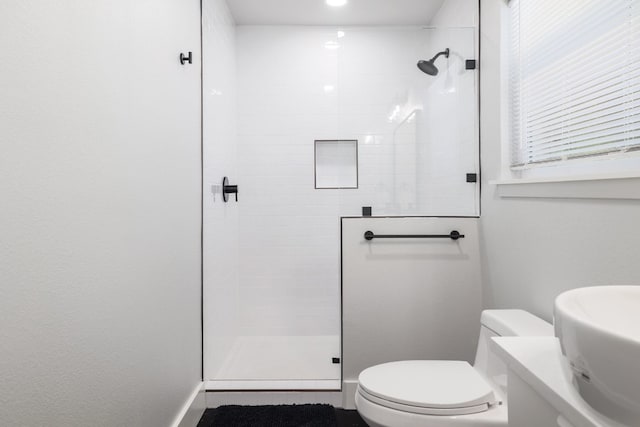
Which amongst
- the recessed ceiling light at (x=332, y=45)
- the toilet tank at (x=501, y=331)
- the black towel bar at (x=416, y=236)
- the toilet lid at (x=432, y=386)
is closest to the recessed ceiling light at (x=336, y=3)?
the recessed ceiling light at (x=332, y=45)

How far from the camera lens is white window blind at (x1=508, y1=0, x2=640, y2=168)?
1242mm

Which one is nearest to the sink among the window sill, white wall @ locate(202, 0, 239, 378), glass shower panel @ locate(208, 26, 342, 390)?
the window sill

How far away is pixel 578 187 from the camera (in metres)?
1.40

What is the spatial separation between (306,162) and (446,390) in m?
1.95

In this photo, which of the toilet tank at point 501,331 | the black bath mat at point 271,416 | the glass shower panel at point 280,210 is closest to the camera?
the toilet tank at point 501,331

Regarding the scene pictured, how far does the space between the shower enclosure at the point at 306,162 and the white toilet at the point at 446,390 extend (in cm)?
75

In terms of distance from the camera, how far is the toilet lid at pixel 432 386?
54.7 inches

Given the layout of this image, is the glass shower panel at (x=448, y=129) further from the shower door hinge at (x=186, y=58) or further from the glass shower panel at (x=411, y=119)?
the shower door hinge at (x=186, y=58)

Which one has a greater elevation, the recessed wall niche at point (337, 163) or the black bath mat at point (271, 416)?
the recessed wall niche at point (337, 163)

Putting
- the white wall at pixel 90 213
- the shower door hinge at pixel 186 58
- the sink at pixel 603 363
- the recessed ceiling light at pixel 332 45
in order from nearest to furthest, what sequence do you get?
1. the sink at pixel 603 363
2. the white wall at pixel 90 213
3. the shower door hinge at pixel 186 58
4. the recessed ceiling light at pixel 332 45

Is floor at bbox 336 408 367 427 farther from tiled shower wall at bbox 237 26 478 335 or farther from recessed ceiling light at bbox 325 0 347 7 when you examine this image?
recessed ceiling light at bbox 325 0 347 7

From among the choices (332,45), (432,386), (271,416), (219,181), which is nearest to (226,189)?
(219,181)

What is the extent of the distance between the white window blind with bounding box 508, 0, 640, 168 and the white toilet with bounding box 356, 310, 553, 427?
0.66 metres

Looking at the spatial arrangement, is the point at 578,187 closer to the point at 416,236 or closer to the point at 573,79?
the point at 573,79
